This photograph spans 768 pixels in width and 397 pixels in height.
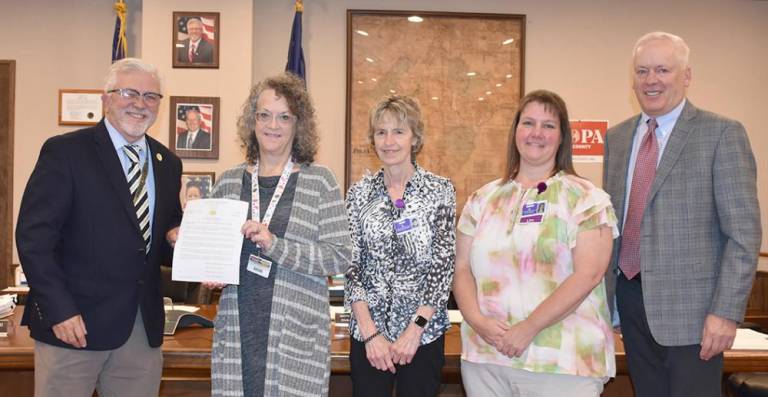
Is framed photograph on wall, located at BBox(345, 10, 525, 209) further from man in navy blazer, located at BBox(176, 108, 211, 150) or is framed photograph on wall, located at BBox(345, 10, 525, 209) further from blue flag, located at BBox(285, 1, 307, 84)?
man in navy blazer, located at BBox(176, 108, 211, 150)

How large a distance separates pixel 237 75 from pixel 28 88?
1.92 meters

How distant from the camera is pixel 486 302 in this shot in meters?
2.13

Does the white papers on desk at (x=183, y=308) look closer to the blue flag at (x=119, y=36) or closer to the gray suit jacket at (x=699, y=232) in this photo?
the gray suit jacket at (x=699, y=232)

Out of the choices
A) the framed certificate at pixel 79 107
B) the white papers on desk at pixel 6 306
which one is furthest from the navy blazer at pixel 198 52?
the white papers on desk at pixel 6 306

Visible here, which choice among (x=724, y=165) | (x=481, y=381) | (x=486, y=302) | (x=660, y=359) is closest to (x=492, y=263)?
(x=486, y=302)

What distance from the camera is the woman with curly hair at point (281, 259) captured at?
2027 millimetres

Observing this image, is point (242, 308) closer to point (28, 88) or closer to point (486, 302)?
point (486, 302)

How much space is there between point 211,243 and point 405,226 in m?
0.66

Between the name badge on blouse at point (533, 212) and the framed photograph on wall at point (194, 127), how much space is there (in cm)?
392

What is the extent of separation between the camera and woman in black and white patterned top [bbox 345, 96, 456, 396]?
2209 mm

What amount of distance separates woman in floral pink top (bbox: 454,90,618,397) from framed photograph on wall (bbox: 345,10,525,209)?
144 inches

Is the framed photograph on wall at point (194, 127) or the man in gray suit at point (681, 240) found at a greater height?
the framed photograph on wall at point (194, 127)

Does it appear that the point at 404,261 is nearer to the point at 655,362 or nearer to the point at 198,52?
the point at 655,362

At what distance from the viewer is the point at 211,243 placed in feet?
6.67
